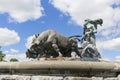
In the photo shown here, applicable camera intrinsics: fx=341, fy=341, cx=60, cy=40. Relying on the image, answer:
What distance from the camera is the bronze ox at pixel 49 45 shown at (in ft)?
32.7

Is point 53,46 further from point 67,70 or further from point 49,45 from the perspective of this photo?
point 67,70

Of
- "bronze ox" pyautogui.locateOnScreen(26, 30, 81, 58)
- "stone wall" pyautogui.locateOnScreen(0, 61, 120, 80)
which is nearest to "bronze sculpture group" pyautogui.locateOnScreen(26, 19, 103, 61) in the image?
"bronze ox" pyautogui.locateOnScreen(26, 30, 81, 58)

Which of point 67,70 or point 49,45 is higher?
point 49,45

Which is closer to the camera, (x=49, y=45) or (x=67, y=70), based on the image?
(x=67, y=70)

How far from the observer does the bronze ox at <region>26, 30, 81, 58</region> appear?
Result: 9977mm

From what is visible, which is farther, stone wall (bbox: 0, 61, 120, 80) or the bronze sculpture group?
the bronze sculpture group

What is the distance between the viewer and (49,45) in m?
10.0

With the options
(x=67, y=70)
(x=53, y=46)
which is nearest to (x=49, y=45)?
(x=53, y=46)

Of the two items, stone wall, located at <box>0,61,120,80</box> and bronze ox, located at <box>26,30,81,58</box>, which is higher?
bronze ox, located at <box>26,30,81,58</box>

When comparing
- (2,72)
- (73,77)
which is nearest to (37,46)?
(2,72)

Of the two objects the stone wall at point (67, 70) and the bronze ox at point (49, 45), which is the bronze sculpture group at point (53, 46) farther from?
the stone wall at point (67, 70)

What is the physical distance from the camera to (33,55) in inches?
410

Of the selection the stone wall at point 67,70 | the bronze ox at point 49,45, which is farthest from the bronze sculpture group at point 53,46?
the stone wall at point 67,70

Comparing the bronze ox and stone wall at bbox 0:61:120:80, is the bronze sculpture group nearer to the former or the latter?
the bronze ox
